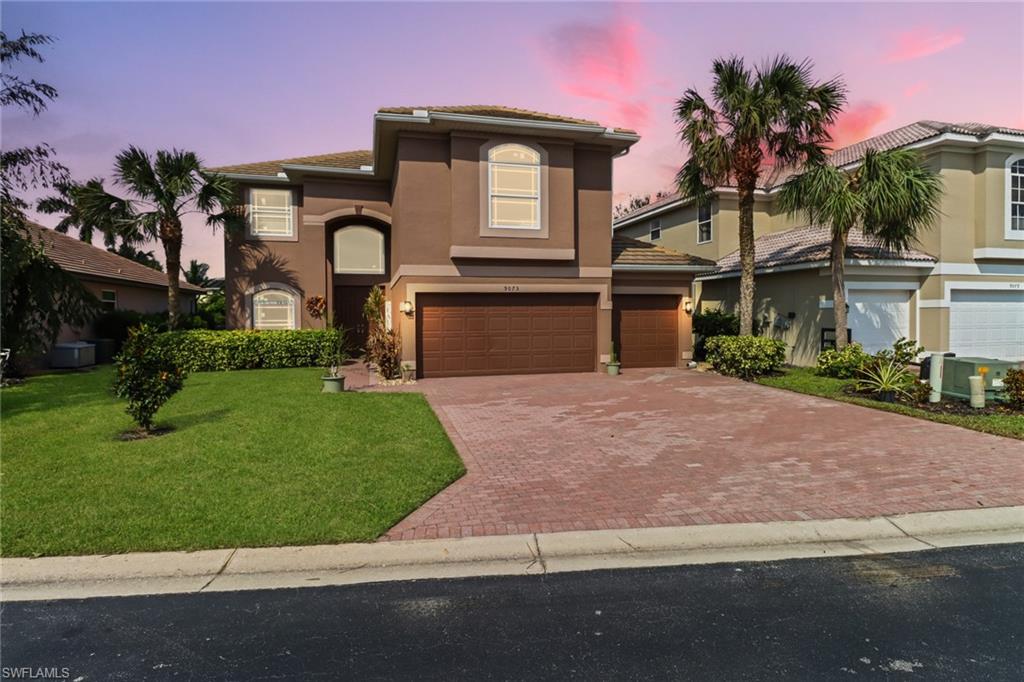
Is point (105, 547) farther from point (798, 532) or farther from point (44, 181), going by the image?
point (44, 181)

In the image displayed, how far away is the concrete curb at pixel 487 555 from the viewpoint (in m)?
4.11

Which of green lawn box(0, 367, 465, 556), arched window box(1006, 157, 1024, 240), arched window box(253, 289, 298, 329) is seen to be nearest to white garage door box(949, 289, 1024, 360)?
arched window box(1006, 157, 1024, 240)

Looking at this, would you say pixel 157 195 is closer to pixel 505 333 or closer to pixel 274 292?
pixel 274 292

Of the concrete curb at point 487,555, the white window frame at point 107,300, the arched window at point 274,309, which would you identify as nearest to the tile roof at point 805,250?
the concrete curb at point 487,555

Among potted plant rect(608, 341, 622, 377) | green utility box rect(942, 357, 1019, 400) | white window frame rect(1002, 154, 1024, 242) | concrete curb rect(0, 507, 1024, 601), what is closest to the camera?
concrete curb rect(0, 507, 1024, 601)

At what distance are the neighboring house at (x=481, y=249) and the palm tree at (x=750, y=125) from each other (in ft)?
6.83

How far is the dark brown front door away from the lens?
21078mm

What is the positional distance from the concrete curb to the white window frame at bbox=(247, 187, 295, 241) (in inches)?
646

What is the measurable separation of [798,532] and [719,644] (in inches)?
88.0

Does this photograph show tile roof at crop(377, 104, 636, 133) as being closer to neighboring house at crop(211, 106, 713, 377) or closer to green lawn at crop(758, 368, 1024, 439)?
neighboring house at crop(211, 106, 713, 377)

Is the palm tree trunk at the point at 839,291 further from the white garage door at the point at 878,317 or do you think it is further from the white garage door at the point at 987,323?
the white garage door at the point at 987,323

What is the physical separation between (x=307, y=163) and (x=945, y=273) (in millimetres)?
22097

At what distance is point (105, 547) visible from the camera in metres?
4.52

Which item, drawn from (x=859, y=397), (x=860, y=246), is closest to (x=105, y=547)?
(x=859, y=397)
